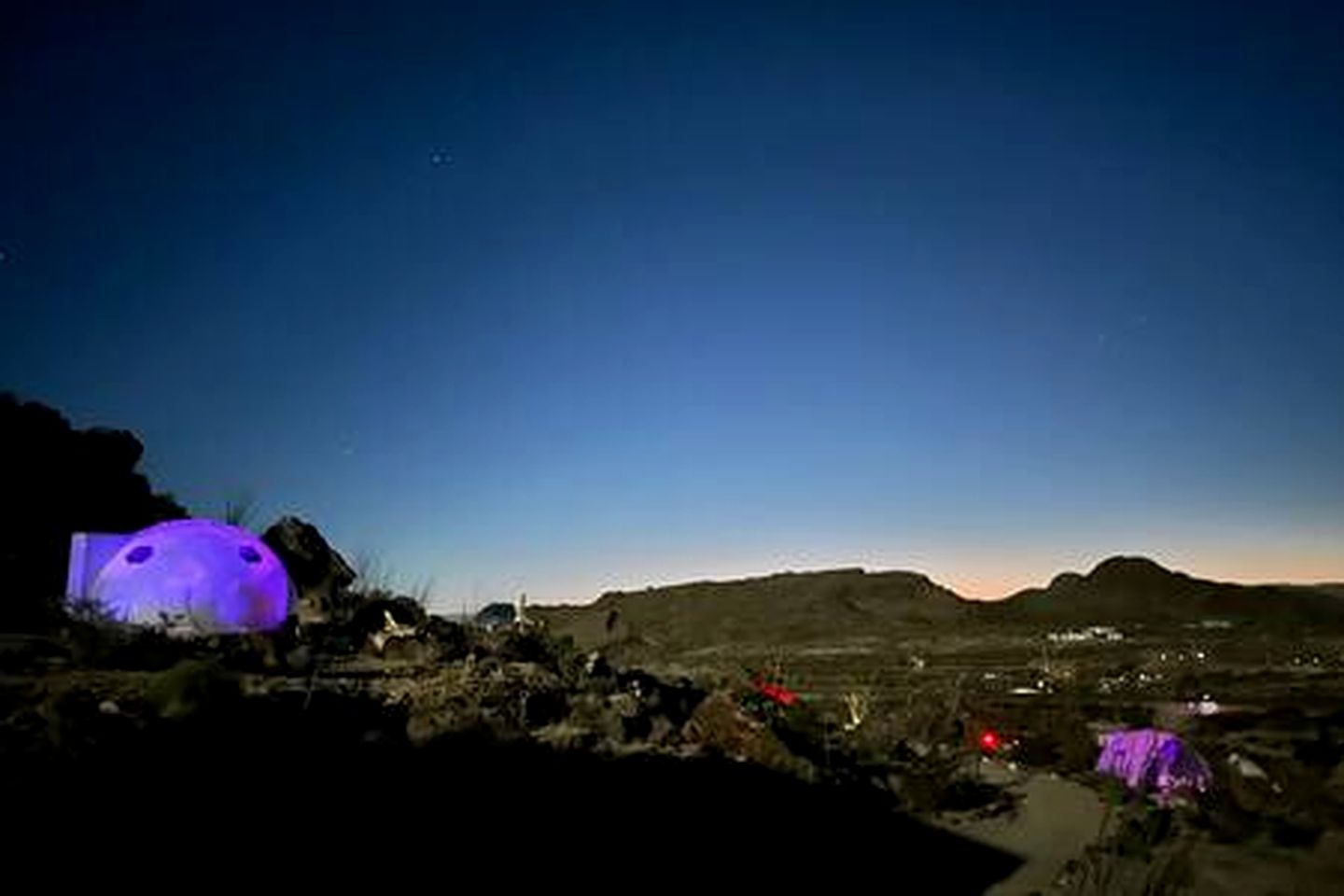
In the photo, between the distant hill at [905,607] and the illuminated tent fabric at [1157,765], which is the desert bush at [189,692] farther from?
the distant hill at [905,607]

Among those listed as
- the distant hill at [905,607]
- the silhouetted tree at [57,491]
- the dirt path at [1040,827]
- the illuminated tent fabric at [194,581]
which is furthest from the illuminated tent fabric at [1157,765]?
the distant hill at [905,607]

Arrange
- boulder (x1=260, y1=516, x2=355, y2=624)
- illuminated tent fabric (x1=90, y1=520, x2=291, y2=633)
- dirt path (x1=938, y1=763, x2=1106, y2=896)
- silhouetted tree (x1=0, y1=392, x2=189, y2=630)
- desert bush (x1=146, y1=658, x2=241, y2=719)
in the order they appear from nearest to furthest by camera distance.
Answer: desert bush (x1=146, y1=658, x2=241, y2=719) < dirt path (x1=938, y1=763, x2=1106, y2=896) < illuminated tent fabric (x1=90, y1=520, x2=291, y2=633) < silhouetted tree (x1=0, y1=392, x2=189, y2=630) < boulder (x1=260, y1=516, x2=355, y2=624)

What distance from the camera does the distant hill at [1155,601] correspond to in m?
45.9

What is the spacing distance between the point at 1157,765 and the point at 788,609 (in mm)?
44120

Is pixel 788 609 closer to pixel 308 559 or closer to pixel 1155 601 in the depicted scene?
pixel 1155 601

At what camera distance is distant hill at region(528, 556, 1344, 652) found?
46.5m

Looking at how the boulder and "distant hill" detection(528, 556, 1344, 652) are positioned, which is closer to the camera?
the boulder

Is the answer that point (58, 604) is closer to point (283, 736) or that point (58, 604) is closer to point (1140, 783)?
point (283, 736)

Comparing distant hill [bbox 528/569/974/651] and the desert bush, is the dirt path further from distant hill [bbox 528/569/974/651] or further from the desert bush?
distant hill [bbox 528/569/974/651]

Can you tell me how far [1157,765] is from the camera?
1122 centimetres

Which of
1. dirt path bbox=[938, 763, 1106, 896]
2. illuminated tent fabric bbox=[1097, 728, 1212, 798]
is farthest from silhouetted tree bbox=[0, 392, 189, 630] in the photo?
illuminated tent fabric bbox=[1097, 728, 1212, 798]

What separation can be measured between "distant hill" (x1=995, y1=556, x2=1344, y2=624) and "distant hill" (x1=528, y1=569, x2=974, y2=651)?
14.3 feet

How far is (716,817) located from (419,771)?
2470 mm

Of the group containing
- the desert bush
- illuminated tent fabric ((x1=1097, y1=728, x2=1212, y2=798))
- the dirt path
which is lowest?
the dirt path
